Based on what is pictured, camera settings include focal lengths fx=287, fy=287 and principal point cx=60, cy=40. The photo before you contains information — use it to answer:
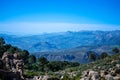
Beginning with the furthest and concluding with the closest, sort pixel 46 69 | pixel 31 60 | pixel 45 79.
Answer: pixel 31 60 < pixel 46 69 < pixel 45 79

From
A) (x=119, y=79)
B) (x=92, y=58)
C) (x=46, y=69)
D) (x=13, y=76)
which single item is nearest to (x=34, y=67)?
(x=46, y=69)

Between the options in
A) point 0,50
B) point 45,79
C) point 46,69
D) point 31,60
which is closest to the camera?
point 45,79

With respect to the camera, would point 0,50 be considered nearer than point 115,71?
No

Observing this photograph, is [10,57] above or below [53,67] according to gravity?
above

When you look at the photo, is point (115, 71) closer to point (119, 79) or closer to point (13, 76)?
point (119, 79)

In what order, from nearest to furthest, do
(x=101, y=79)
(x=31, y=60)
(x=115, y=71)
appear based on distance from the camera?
(x=101, y=79) → (x=115, y=71) → (x=31, y=60)

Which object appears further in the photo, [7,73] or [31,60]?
[31,60]

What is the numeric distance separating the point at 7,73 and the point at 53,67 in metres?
124

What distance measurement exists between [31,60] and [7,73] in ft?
461

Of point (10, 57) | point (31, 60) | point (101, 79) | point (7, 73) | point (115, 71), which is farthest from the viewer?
point (31, 60)

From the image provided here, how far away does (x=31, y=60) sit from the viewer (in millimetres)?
175625

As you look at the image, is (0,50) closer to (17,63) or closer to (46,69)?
(46,69)

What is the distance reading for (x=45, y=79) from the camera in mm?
60688

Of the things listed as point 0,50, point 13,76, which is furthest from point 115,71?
point 0,50
